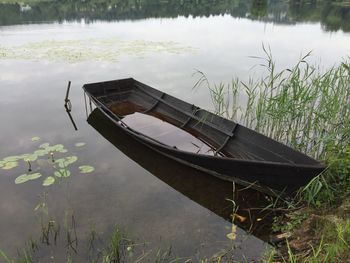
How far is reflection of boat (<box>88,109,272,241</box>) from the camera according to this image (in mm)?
4113

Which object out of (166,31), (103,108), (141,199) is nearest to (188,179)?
(141,199)

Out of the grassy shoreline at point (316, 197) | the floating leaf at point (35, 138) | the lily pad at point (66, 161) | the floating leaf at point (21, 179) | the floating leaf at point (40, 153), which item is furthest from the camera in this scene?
the floating leaf at point (35, 138)

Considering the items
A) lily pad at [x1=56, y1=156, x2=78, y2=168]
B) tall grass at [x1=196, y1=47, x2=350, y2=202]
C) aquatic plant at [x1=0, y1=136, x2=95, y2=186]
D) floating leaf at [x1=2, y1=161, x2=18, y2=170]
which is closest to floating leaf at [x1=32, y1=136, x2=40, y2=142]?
aquatic plant at [x1=0, y1=136, x2=95, y2=186]

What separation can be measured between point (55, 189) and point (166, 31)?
1785 cm

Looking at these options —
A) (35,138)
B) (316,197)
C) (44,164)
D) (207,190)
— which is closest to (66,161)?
(44,164)

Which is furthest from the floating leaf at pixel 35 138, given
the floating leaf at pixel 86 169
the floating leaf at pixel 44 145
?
the floating leaf at pixel 86 169

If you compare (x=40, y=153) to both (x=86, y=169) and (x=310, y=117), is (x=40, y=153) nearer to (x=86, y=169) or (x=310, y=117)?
(x=86, y=169)

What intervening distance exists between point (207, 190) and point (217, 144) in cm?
124

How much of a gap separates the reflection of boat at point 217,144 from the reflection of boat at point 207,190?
21 cm

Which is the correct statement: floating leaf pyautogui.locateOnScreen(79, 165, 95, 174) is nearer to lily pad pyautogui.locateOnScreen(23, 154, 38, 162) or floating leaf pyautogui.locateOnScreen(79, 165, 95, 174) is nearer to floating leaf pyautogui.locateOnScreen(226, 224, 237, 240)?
lily pad pyautogui.locateOnScreen(23, 154, 38, 162)

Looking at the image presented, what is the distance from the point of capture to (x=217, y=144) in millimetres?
5727

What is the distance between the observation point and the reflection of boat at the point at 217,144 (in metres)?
3.88

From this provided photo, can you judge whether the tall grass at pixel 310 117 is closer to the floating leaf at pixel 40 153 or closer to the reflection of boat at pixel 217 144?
the reflection of boat at pixel 217 144

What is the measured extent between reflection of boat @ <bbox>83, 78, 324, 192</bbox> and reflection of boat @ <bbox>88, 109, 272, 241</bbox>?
0.21m
